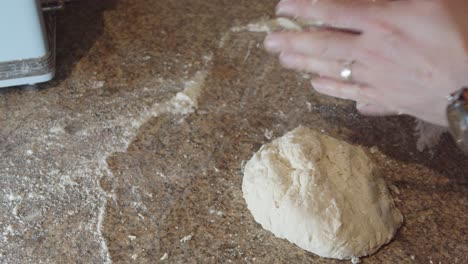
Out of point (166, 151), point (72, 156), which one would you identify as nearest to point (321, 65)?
point (166, 151)

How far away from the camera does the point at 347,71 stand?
879mm

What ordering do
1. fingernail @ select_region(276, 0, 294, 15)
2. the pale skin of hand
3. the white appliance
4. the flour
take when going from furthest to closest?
Answer: the flour → the white appliance → fingernail @ select_region(276, 0, 294, 15) → the pale skin of hand

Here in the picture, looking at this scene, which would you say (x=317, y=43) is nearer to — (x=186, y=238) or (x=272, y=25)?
(x=186, y=238)

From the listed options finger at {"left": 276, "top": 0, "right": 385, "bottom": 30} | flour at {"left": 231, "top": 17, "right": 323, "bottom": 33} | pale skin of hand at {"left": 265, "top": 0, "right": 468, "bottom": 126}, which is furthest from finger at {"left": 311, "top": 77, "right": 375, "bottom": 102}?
flour at {"left": 231, "top": 17, "right": 323, "bottom": 33}

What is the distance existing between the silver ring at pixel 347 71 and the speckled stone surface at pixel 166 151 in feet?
0.93

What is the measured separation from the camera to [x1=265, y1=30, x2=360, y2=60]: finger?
2.78 ft

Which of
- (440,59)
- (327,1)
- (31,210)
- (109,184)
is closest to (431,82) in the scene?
(440,59)

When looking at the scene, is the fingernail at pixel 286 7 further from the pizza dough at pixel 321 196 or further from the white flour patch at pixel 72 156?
the white flour patch at pixel 72 156

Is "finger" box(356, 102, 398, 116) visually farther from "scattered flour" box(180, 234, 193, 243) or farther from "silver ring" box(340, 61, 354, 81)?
"scattered flour" box(180, 234, 193, 243)

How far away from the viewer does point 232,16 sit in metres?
1.46

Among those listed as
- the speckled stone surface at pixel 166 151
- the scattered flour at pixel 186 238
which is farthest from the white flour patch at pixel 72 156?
the scattered flour at pixel 186 238

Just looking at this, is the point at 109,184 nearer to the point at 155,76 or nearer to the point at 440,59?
the point at 155,76

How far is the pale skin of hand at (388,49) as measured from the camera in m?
0.77

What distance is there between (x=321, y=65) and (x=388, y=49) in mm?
126
